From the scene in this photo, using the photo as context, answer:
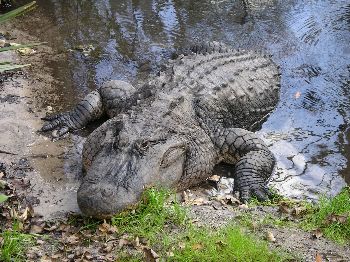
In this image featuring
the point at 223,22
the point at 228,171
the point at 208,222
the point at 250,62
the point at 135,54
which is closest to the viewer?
the point at 208,222

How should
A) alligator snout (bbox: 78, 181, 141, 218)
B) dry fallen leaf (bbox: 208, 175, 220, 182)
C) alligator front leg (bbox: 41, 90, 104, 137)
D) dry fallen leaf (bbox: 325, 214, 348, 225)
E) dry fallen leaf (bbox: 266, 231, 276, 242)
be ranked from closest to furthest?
dry fallen leaf (bbox: 266, 231, 276, 242), alligator snout (bbox: 78, 181, 141, 218), dry fallen leaf (bbox: 325, 214, 348, 225), dry fallen leaf (bbox: 208, 175, 220, 182), alligator front leg (bbox: 41, 90, 104, 137)

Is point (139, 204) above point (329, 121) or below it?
above

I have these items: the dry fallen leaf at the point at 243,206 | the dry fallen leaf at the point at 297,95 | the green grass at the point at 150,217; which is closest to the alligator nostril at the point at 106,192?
the green grass at the point at 150,217

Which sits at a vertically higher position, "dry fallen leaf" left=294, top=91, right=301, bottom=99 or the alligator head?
the alligator head

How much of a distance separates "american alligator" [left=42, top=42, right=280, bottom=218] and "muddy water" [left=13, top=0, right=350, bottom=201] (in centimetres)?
46

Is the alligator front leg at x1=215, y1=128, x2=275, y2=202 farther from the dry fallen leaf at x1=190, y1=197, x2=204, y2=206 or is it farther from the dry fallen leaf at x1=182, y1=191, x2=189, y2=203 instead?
the dry fallen leaf at x1=182, y1=191, x2=189, y2=203

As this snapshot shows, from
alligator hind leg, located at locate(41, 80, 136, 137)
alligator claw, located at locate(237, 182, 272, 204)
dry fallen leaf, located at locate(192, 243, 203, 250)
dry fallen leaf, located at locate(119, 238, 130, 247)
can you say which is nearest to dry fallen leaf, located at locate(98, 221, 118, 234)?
dry fallen leaf, located at locate(119, 238, 130, 247)

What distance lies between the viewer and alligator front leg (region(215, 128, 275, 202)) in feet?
20.5

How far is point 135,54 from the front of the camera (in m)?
9.41

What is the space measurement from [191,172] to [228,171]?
2.54ft

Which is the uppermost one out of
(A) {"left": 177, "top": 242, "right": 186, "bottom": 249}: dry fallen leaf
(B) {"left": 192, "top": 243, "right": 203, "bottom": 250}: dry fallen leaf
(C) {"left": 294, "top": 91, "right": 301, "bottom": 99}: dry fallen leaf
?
(B) {"left": 192, "top": 243, "right": 203, "bottom": 250}: dry fallen leaf

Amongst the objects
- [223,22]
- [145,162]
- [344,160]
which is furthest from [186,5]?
[145,162]

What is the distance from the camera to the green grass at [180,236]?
175 inches

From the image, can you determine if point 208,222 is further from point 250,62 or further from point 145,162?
point 250,62
